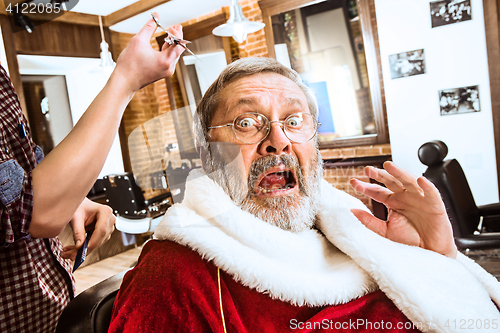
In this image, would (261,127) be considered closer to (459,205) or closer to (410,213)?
(410,213)

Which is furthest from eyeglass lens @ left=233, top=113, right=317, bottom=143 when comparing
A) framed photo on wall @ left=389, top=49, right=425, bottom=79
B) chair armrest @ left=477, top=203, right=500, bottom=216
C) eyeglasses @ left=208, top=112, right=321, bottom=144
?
chair armrest @ left=477, top=203, right=500, bottom=216

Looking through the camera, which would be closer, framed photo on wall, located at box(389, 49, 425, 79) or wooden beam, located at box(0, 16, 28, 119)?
wooden beam, located at box(0, 16, 28, 119)

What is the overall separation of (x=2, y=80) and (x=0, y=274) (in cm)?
36

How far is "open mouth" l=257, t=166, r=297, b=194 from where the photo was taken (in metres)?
0.68

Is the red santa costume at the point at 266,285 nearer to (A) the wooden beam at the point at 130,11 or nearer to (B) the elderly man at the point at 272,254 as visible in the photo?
(B) the elderly man at the point at 272,254

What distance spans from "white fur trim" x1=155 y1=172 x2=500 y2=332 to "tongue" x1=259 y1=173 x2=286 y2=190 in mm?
75

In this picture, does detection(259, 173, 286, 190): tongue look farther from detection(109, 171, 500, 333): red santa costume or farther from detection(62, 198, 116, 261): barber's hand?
detection(62, 198, 116, 261): barber's hand

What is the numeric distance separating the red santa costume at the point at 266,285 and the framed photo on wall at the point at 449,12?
203 centimetres

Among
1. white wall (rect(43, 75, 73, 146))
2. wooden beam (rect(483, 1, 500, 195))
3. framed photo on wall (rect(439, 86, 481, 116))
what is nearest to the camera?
white wall (rect(43, 75, 73, 146))

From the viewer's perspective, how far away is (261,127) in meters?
0.67

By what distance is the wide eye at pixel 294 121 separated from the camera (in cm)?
68

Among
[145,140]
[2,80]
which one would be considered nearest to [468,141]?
[145,140]

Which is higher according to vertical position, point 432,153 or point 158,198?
point 158,198

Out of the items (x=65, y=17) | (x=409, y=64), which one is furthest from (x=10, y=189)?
(x=409, y=64)
